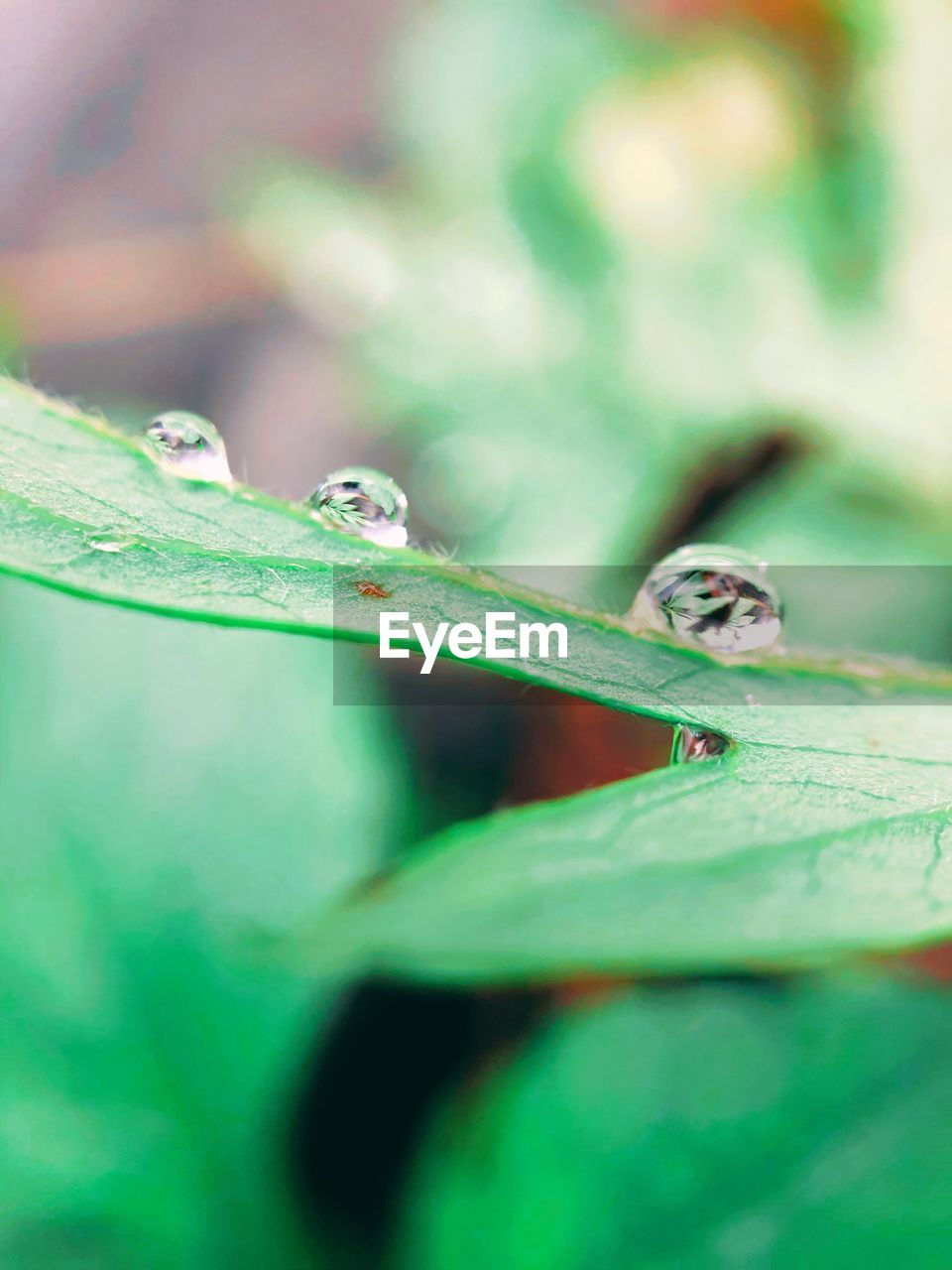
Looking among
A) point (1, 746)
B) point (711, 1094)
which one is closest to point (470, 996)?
point (711, 1094)

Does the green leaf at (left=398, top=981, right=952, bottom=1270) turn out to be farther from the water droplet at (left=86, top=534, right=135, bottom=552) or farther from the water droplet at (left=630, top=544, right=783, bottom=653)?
the water droplet at (left=86, top=534, right=135, bottom=552)

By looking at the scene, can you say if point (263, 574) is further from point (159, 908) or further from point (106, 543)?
point (159, 908)

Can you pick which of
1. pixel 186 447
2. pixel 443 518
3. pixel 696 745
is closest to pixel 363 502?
pixel 186 447

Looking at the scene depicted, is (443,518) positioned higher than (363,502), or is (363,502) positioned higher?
(443,518)

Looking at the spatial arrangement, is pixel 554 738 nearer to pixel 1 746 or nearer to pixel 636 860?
pixel 1 746

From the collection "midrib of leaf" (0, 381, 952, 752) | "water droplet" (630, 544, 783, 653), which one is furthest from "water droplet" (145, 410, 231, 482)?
"water droplet" (630, 544, 783, 653)

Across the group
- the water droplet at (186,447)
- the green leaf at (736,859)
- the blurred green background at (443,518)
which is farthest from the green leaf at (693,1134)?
the water droplet at (186,447)

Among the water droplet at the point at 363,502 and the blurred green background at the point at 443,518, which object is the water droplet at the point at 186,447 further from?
the blurred green background at the point at 443,518
